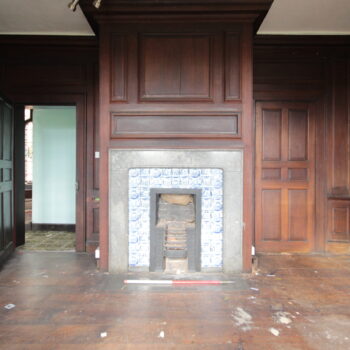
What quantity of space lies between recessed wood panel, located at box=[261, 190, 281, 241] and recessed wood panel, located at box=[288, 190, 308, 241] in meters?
0.16

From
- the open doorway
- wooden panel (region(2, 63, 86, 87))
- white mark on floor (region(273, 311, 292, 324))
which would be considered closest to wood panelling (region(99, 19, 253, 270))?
white mark on floor (region(273, 311, 292, 324))

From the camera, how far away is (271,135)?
3520mm

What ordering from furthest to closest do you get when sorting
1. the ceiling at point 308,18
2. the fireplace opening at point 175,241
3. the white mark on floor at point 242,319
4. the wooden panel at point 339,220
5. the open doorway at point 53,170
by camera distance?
the open doorway at point 53,170 < the wooden panel at point 339,220 < the ceiling at point 308,18 < the fireplace opening at point 175,241 < the white mark on floor at point 242,319

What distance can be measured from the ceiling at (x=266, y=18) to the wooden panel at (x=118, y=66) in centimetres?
67

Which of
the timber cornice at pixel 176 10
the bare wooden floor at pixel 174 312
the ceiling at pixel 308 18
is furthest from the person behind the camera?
the ceiling at pixel 308 18

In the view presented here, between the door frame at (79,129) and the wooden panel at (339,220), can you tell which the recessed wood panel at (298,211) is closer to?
the wooden panel at (339,220)

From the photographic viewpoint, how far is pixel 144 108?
9.12 ft

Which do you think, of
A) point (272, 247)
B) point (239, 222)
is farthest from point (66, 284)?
point (272, 247)

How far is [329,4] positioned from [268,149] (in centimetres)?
172

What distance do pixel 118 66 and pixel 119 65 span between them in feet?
0.05

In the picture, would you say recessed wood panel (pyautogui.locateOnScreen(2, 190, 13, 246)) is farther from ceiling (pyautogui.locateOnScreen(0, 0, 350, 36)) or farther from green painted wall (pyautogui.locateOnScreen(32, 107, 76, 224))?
ceiling (pyautogui.locateOnScreen(0, 0, 350, 36))

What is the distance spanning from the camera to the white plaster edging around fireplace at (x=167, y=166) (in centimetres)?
275

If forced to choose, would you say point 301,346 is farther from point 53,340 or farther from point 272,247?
point 272,247

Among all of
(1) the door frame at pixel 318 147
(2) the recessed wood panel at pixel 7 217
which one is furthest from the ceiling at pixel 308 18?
(2) the recessed wood panel at pixel 7 217
